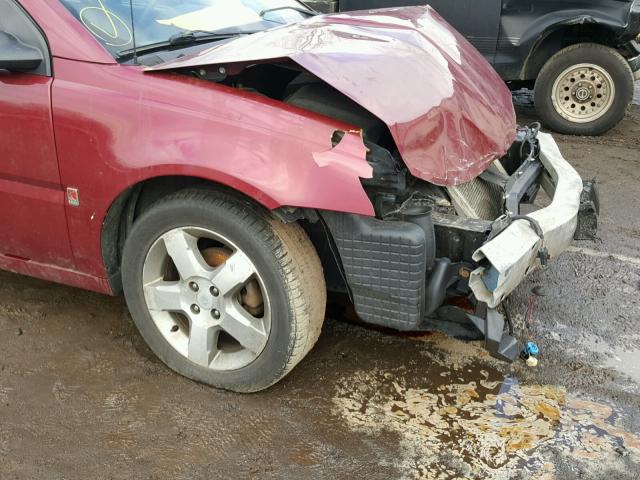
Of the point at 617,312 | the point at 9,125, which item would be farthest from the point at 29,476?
the point at 617,312

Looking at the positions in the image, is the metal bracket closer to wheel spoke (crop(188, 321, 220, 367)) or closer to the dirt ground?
the dirt ground

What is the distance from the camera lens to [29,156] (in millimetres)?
2666

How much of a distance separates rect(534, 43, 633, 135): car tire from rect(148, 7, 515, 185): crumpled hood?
11.3ft

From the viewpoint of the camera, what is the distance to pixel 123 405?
2666 mm

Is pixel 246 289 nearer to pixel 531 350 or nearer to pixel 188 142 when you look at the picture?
→ pixel 188 142

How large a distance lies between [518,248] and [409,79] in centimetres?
78

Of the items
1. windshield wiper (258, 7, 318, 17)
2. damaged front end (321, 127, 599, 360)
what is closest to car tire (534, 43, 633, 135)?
windshield wiper (258, 7, 318, 17)

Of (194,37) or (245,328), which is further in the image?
(194,37)

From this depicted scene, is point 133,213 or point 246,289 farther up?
point 133,213

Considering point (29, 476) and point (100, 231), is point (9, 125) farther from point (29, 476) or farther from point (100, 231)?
point (29, 476)

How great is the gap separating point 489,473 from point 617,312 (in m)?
1.50

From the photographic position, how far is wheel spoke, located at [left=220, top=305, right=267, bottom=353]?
2555 millimetres

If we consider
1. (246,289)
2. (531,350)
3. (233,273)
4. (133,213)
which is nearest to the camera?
(233,273)

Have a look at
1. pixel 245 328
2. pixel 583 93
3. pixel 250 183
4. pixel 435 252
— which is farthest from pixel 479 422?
pixel 583 93
